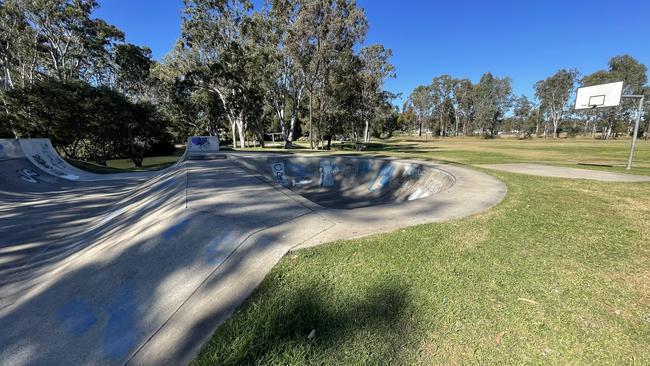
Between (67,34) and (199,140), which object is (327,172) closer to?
(199,140)

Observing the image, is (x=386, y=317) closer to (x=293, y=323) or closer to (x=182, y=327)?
(x=293, y=323)

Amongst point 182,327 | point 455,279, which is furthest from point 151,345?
point 455,279

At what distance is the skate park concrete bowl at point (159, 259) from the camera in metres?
2.82

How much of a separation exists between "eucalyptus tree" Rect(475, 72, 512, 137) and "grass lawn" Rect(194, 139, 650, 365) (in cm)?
8875

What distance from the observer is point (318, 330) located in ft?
8.41

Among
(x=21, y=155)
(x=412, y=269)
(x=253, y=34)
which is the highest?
(x=253, y=34)

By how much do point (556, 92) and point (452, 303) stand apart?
93.9 metres

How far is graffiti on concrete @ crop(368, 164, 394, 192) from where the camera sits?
12.9 metres

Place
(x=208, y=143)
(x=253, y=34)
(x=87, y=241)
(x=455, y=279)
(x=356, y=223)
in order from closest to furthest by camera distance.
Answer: (x=455, y=279)
(x=356, y=223)
(x=87, y=241)
(x=208, y=143)
(x=253, y=34)

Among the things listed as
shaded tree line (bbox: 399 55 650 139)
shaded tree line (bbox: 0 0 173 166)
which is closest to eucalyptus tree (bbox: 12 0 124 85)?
shaded tree line (bbox: 0 0 173 166)

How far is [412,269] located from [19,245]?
859cm

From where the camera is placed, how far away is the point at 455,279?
312cm

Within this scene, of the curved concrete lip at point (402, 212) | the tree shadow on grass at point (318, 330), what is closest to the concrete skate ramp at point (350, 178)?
the curved concrete lip at point (402, 212)

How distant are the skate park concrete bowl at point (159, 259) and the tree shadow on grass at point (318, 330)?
0.26 metres
